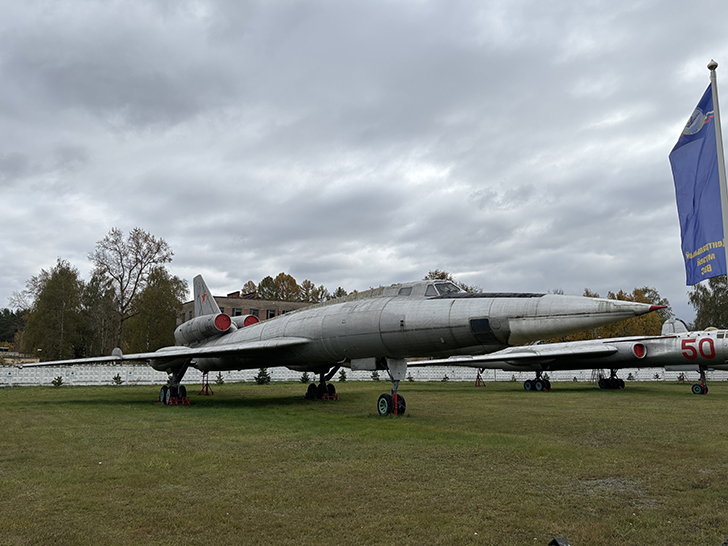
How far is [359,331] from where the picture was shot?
37.6 ft

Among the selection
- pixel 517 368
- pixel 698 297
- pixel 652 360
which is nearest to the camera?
pixel 652 360

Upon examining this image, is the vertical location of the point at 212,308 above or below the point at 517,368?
above

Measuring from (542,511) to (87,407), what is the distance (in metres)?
12.8

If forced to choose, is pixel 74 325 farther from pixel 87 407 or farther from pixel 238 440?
pixel 238 440

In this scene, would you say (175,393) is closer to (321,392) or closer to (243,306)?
(321,392)

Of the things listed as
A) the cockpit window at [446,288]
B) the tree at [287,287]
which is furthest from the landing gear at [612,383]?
the tree at [287,287]

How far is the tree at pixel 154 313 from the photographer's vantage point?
148 ft

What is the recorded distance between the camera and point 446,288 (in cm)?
1108

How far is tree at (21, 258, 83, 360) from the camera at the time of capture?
45.6m

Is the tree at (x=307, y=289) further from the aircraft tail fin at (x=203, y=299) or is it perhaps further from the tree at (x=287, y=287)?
the aircraft tail fin at (x=203, y=299)

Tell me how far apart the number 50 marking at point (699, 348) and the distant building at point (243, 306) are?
44144 millimetres

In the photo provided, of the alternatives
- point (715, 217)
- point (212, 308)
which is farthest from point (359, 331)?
point (212, 308)

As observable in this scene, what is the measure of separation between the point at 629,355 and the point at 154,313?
3859cm

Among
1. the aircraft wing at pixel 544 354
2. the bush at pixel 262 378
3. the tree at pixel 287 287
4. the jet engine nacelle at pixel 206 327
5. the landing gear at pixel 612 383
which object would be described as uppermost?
the tree at pixel 287 287
